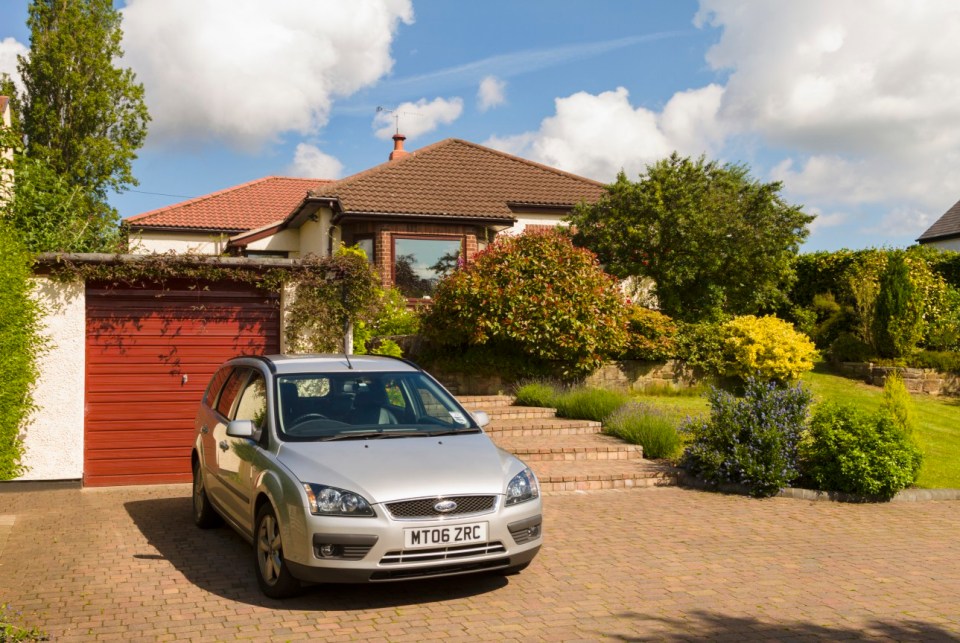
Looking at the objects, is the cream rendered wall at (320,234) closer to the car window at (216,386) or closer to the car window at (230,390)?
the car window at (216,386)

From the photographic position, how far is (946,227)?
4228 centimetres

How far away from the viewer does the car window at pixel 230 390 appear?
8.27 meters

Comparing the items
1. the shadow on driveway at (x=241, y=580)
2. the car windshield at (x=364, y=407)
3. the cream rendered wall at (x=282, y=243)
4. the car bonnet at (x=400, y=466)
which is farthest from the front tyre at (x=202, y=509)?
the cream rendered wall at (x=282, y=243)

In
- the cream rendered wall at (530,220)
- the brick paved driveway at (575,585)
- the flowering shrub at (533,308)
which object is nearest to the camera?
the brick paved driveway at (575,585)

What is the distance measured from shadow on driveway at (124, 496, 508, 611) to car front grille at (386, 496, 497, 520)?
75 centimetres

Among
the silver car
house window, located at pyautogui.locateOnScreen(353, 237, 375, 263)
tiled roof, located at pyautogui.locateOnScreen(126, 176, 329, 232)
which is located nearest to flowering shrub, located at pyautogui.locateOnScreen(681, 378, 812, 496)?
the silver car

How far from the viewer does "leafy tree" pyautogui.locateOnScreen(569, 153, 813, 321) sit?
19.8 m

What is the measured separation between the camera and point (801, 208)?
20.9 m

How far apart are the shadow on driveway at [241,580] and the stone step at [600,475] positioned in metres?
3.96

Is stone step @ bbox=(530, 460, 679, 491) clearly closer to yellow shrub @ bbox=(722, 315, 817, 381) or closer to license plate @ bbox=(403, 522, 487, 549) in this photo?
license plate @ bbox=(403, 522, 487, 549)

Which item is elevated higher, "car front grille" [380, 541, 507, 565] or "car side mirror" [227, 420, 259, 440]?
"car side mirror" [227, 420, 259, 440]

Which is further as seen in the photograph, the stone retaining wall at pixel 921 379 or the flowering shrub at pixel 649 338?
the stone retaining wall at pixel 921 379

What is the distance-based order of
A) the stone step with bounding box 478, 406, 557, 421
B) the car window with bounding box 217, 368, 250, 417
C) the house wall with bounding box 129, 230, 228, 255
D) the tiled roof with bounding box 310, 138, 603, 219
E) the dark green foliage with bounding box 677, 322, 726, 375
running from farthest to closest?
the house wall with bounding box 129, 230, 228, 255 → the tiled roof with bounding box 310, 138, 603, 219 → the dark green foliage with bounding box 677, 322, 726, 375 → the stone step with bounding box 478, 406, 557, 421 → the car window with bounding box 217, 368, 250, 417

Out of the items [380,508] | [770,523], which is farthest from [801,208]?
[380,508]
